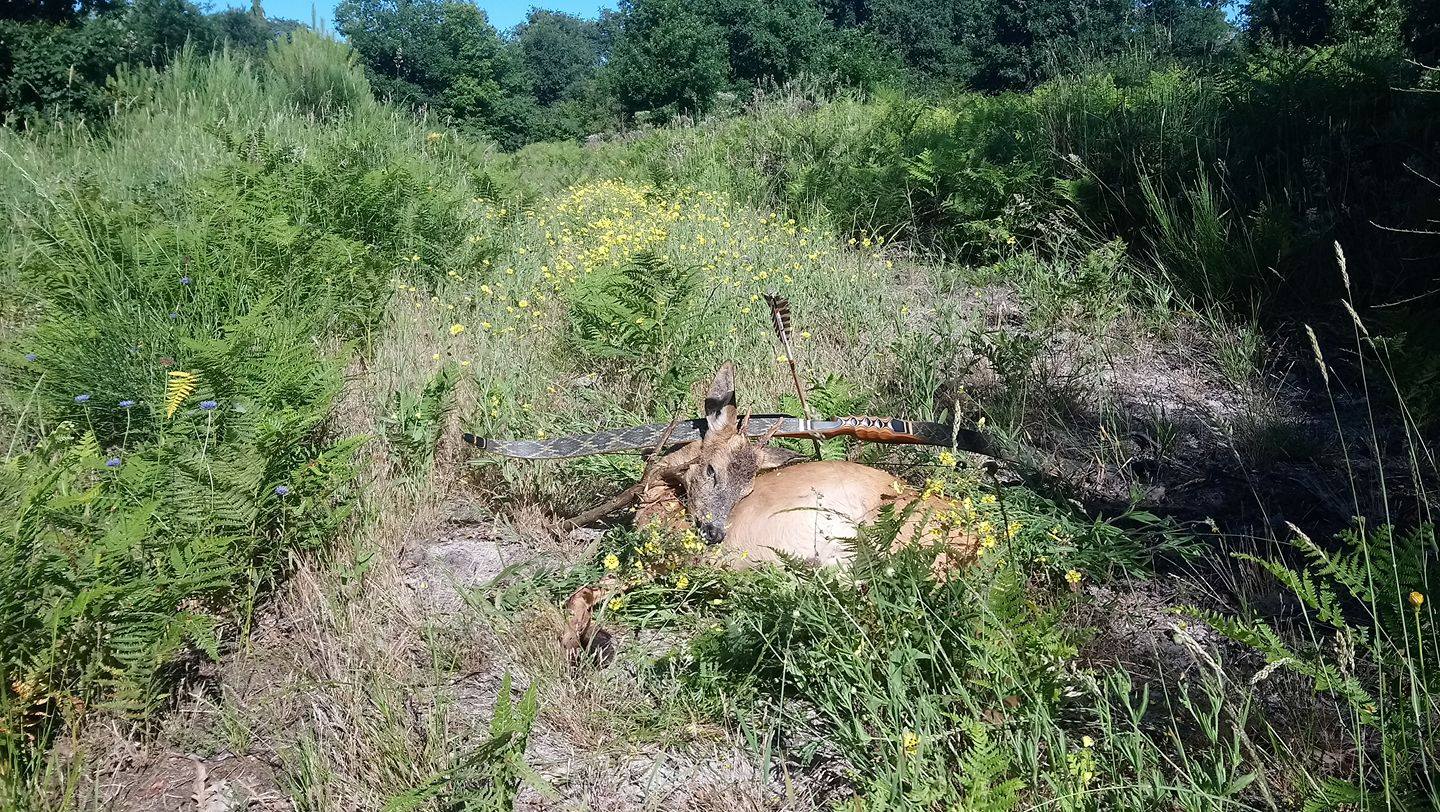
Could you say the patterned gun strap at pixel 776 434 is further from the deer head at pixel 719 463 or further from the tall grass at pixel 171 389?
the tall grass at pixel 171 389

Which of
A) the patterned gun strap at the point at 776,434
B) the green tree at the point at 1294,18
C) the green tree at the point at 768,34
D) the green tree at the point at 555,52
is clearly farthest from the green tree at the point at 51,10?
the green tree at the point at 555,52

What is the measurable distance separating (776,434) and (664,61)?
29.6 metres

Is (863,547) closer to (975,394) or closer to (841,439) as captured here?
(841,439)

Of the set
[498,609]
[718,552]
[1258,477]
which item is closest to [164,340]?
[498,609]

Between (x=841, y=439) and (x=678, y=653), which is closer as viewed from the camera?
(x=678, y=653)

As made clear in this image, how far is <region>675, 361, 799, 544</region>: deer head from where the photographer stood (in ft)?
7.95

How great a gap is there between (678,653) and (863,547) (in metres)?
0.51

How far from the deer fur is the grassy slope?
12 cm

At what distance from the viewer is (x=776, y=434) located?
101 inches

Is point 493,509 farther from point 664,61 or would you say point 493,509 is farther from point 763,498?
point 664,61

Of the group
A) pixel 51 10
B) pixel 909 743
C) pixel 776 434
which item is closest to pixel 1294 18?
pixel 776 434

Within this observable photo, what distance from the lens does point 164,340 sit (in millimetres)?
3250

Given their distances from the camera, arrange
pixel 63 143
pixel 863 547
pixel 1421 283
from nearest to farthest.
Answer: pixel 863 547
pixel 1421 283
pixel 63 143

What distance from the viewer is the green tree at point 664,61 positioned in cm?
2947
